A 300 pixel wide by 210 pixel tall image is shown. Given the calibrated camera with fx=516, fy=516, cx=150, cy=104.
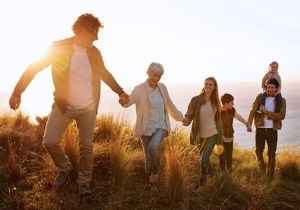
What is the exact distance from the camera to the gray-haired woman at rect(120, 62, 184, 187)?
7.49m

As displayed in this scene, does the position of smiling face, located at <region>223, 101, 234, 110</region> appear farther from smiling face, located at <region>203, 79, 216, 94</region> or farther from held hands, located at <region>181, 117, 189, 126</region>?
held hands, located at <region>181, 117, 189, 126</region>

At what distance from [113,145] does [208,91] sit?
1.75 metres

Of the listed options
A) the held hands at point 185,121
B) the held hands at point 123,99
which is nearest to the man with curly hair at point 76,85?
the held hands at point 123,99

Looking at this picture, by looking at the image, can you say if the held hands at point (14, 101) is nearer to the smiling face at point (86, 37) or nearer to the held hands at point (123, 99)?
the smiling face at point (86, 37)

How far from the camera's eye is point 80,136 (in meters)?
6.76

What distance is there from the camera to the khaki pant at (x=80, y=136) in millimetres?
6562

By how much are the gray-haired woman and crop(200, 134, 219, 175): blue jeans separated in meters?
0.84

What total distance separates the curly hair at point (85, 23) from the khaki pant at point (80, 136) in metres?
1.03

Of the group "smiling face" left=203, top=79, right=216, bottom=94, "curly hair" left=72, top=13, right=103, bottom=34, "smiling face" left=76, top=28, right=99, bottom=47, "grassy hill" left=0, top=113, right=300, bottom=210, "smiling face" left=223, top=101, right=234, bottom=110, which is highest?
"curly hair" left=72, top=13, right=103, bottom=34

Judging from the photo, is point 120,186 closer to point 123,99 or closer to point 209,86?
point 123,99

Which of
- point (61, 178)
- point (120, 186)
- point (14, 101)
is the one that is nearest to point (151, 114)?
point (120, 186)

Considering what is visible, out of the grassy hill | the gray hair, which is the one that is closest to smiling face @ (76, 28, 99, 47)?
the gray hair

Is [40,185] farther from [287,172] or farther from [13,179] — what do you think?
[287,172]

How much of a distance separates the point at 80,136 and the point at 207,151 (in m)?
2.33
